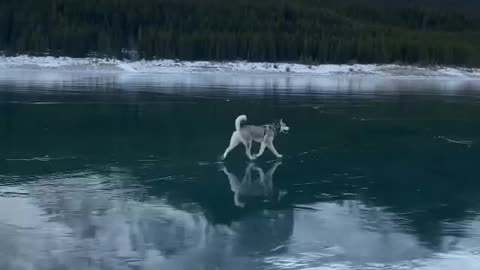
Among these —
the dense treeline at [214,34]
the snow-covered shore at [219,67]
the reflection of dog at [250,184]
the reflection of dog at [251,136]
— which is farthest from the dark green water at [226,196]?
the dense treeline at [214,34]

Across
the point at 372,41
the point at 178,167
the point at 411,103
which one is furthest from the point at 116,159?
the point at 372,41

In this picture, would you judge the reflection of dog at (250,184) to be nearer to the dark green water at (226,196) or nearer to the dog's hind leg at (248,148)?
the dark green water at (226,196)

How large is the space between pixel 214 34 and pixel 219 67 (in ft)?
76.8

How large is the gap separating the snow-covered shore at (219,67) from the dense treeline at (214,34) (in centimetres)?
814

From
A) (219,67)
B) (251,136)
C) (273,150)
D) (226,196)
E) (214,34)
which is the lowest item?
(226,196)

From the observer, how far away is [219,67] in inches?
3964

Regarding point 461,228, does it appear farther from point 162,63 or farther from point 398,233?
point 162,63

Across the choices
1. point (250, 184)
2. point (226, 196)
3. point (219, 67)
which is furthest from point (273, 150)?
point (219, 67)

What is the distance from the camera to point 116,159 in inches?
763

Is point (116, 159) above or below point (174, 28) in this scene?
below

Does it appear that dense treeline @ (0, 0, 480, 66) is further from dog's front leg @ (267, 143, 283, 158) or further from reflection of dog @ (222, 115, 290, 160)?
reflection of dog @ (222, 115, 290, 160)

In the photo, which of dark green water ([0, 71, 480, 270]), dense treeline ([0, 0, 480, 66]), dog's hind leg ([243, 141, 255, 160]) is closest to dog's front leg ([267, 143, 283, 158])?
dark green water ([0, 71, 480, 270])

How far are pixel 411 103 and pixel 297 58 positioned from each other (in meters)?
75.4

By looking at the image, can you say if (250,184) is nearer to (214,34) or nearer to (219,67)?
(219,67)
